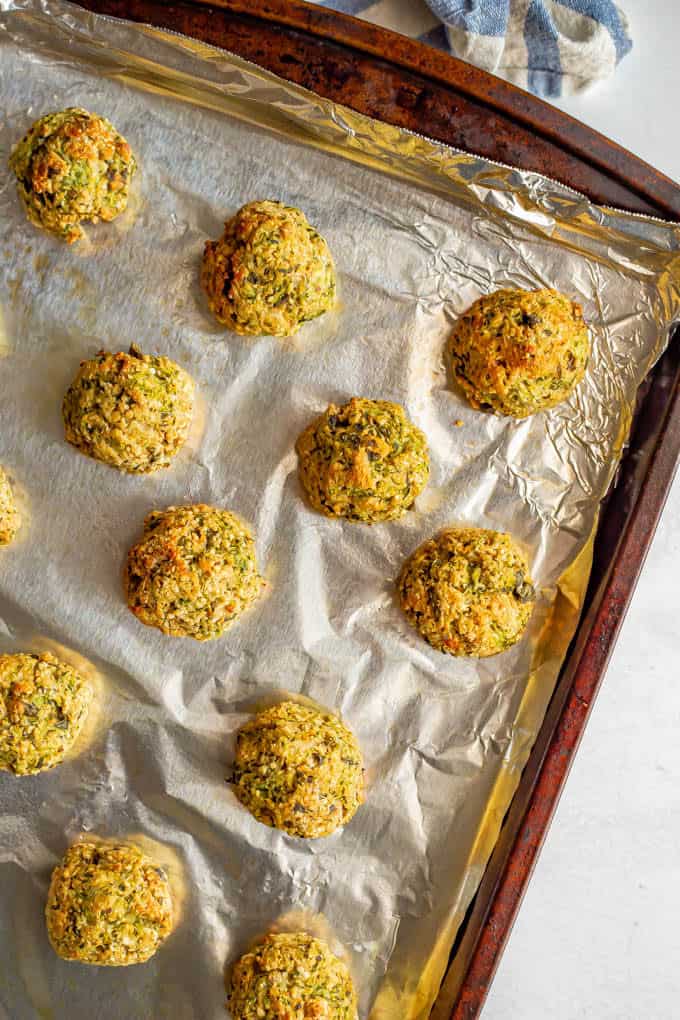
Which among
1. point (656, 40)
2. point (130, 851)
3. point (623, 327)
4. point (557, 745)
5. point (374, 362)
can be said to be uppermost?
point (656, 40)

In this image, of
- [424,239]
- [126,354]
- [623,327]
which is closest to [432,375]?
[424,239]

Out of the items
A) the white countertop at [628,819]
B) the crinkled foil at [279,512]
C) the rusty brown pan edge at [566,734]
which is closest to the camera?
the rusty brown pan edge at [566,734]

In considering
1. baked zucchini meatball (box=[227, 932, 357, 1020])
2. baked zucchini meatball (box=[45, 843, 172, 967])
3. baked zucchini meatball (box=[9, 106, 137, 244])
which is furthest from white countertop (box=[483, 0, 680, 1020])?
baked zucchini meatball (box=[9, 106, 137, 244])

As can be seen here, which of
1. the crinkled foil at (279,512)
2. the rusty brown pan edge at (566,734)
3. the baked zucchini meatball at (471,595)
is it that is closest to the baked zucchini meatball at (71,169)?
the crinkled foil at (279,512)

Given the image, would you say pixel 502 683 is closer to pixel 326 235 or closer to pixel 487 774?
pixel 487 774

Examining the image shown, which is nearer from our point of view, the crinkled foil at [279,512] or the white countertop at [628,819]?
the crinkled foil at [279,512]

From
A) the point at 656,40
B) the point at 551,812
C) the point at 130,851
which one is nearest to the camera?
the point at 551,812

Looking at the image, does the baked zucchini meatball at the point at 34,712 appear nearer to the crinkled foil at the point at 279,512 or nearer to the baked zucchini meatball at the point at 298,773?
the crinkled foil at the point at 279,512
